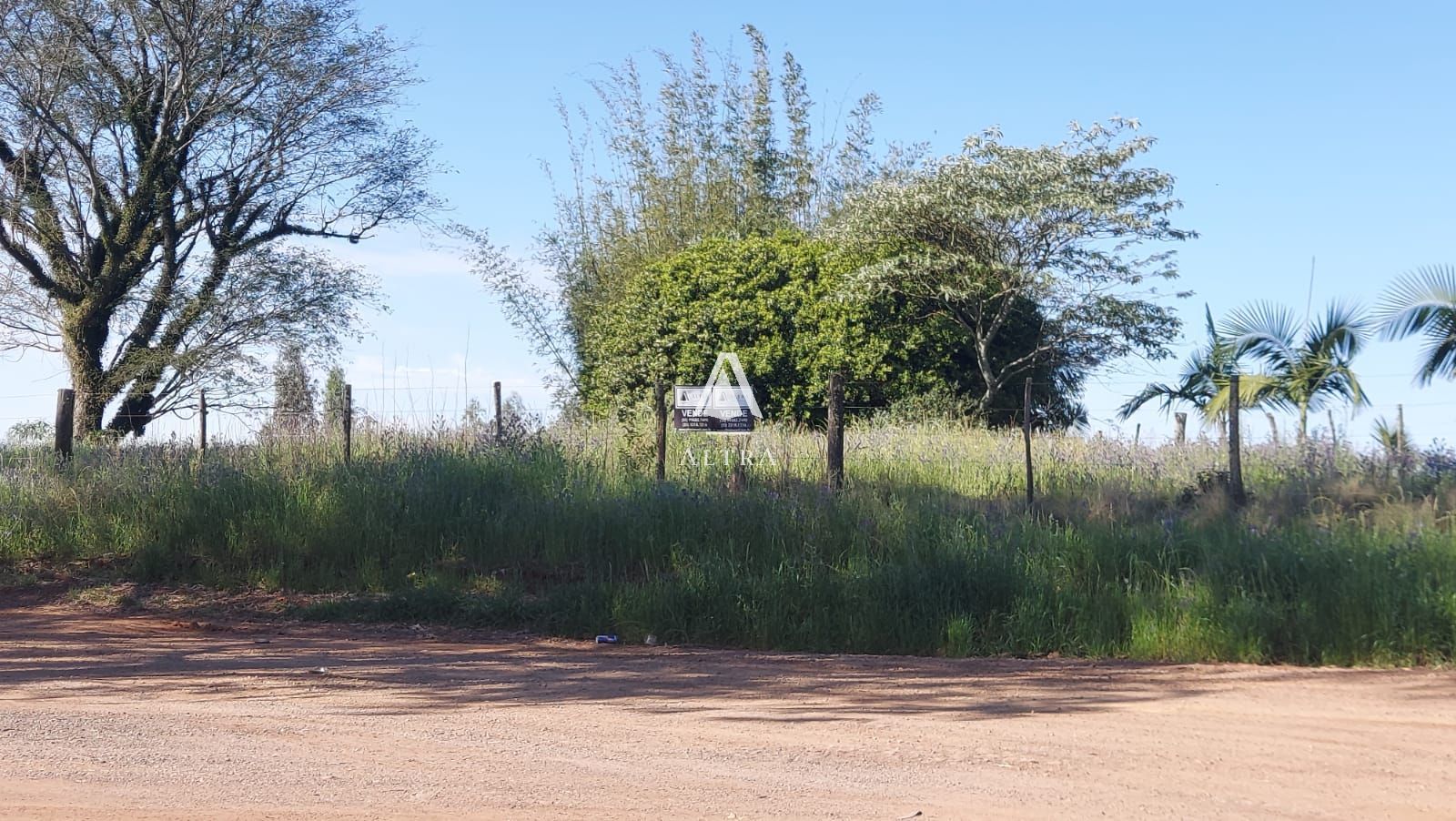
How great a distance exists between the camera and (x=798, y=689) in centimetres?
803

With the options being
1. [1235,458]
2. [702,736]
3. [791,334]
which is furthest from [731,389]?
[702,736]

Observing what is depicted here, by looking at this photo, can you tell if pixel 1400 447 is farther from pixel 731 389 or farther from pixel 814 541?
pixel 731 389

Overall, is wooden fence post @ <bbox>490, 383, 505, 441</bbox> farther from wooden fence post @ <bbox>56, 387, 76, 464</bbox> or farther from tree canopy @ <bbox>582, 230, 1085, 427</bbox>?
tree canopy @ <bbox>582, 230, 1085, 427</bbox>

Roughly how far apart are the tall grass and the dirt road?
2.02ft

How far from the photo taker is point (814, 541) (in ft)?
38.0

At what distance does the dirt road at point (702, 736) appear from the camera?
214 inches

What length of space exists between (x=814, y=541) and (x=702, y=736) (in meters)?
5.09

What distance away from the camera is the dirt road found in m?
5.43

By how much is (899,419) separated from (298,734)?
51.3 feet

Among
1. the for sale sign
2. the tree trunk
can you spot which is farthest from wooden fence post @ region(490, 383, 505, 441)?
the tree trunk

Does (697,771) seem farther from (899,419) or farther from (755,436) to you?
(899,419)

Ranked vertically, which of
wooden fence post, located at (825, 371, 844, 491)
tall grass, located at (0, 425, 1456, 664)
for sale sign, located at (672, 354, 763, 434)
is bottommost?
tall grass, located at (0, 425, 1456, 664)

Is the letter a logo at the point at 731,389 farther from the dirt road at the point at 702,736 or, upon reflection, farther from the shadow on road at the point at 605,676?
the dirt road at the point at 702,736

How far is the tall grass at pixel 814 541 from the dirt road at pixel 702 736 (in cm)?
61
